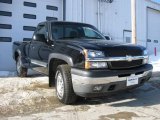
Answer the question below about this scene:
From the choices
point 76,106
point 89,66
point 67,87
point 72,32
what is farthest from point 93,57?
point 72,32

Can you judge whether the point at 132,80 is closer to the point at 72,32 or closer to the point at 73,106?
the point at 73,106

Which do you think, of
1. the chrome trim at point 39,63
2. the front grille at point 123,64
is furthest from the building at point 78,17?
the front grille at point 123,64

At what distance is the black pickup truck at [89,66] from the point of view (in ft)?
18.2

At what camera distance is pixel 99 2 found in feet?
53.2

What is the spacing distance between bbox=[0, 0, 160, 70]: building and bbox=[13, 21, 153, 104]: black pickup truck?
511 centimetres

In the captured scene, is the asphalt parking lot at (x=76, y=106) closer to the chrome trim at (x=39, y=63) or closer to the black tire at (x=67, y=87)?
the black tire at (x=67, y=87)

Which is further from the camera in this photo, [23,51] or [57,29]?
[23,51]

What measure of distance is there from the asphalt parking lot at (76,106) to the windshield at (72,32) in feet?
4.27

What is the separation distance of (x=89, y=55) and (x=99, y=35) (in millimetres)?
2223

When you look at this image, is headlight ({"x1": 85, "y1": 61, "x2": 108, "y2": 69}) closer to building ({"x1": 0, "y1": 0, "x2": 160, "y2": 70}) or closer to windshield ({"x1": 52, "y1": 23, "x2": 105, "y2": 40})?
windshield ({"x1": 52, "y1": 23, "x2": 105, "y2": 40})

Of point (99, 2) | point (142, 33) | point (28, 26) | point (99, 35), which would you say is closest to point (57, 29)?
A: point (99, 35)

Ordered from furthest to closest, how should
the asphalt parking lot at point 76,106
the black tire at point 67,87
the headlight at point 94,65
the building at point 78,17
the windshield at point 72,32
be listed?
the building at point 78,17
the windshield at point 72,32
the black tire at point 67,87
the headlight at point 94,65
the asphalt parking lot at point 76,106

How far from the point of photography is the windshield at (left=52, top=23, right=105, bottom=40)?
7.10m

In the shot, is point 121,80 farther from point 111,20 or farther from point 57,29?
point 111,20
